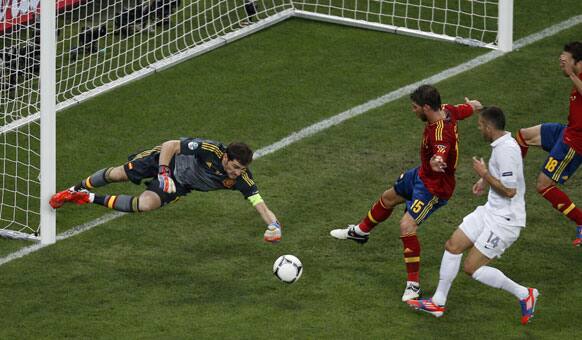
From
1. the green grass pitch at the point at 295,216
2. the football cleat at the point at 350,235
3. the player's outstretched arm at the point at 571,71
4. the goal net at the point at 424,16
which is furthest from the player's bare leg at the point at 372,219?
the goal net at the point at 424,16

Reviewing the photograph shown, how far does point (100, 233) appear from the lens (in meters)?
13.4

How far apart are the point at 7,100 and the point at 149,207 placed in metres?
3.19

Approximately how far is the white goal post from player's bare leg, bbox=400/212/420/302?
12.0 feet

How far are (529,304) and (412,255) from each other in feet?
3.88

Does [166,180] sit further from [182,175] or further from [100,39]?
[100,39]

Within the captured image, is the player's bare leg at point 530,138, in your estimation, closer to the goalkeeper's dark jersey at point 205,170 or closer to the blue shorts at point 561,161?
the blue shorts at point 561,161

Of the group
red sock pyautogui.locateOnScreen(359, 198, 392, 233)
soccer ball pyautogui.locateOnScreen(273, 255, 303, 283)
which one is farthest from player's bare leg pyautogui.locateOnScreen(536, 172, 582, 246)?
soccer ball pyautogui.locateOnScreen(273, 255, 303, 283)

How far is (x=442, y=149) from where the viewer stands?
1148 centimetres

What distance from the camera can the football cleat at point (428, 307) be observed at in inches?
448

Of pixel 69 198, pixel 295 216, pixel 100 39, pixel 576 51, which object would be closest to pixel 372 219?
pixel 295 216

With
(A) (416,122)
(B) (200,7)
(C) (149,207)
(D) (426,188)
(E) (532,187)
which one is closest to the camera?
(D) (426,188)

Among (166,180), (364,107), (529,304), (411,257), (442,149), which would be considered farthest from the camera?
(364,107)

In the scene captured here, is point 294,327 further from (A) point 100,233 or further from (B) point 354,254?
(A) point 100,233

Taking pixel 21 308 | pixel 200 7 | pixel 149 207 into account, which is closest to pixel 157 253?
pixel 149 207
